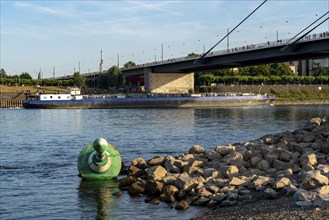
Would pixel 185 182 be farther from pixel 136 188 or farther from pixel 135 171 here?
pixel 135 171

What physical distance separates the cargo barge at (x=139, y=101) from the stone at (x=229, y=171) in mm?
95659

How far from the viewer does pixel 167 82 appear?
136500 mm

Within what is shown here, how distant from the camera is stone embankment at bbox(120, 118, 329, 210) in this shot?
1778 centimetres

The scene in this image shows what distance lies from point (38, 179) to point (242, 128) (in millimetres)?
34964

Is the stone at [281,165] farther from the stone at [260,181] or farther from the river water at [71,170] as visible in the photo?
the river water at [71,170]

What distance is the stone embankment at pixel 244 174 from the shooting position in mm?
17778

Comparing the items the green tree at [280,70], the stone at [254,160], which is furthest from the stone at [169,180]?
the green tree at [280,70]

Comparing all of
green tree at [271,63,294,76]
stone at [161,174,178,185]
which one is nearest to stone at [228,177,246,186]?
stone at [161,174,178,185]

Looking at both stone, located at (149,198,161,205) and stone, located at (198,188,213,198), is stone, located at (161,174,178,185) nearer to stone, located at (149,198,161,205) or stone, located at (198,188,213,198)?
stone, located at (149,198,161,205)

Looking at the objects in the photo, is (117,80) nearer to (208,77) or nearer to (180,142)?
(208,77)

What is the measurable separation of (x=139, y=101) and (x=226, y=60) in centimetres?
2740

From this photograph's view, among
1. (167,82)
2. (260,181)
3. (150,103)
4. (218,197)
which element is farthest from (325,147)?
(167,82)

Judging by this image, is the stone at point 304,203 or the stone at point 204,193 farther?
the stone at point 204,193

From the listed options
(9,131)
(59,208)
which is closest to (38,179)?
(59,208)
